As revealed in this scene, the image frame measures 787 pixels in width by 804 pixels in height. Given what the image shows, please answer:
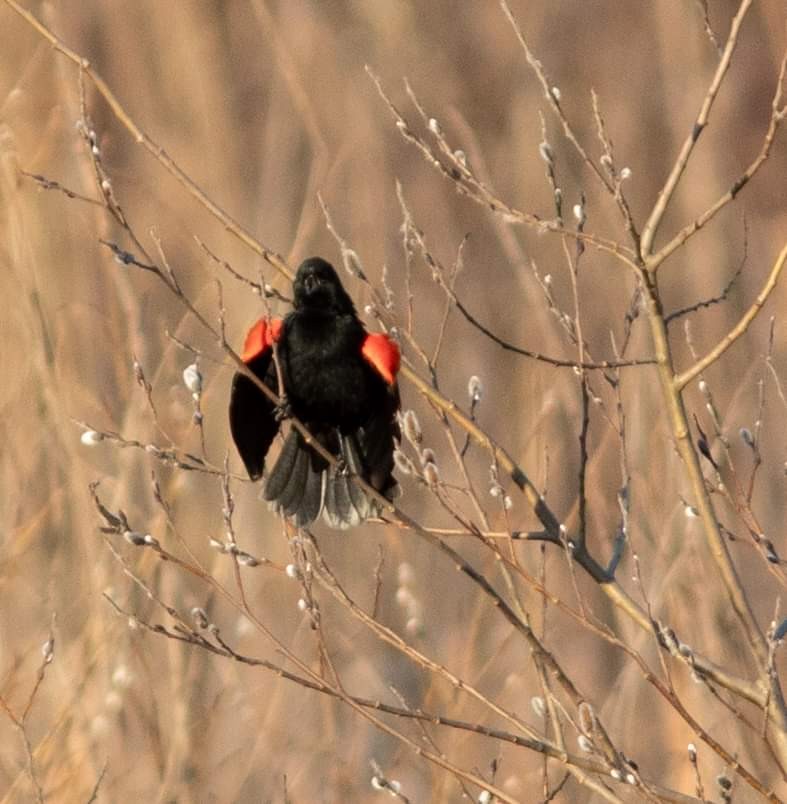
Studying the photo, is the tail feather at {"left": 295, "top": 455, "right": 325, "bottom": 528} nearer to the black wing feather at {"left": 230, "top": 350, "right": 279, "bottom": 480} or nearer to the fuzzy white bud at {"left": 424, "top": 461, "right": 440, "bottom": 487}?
the black wing feather at {"left": 230, "top": 350, "right": 279, "bottom": 480}

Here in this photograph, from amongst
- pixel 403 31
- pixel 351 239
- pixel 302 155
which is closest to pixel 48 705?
pixel 351 239

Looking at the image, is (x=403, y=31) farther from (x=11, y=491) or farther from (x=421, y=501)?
(x=11, y=491)

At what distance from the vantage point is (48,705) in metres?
3.76

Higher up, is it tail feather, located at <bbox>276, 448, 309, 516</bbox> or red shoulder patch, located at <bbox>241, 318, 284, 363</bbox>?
red shoulder patch, located at <bbox>241, 318, 284, 363</bbox>

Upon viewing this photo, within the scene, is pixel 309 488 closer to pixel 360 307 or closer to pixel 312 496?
pixel 312 496

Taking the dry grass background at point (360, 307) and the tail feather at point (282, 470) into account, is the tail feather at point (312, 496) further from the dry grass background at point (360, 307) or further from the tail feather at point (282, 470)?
the dry grass background at point (360, 307)

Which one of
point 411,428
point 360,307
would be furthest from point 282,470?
point 411,428

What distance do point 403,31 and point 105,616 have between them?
14.4ft

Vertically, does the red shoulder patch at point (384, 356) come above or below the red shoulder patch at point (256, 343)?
above

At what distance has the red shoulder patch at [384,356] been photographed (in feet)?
8.44

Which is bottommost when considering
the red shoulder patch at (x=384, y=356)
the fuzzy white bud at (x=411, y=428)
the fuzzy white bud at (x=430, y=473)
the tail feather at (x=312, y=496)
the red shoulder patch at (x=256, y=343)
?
the fuzzy white bud at (x=430, y=473)

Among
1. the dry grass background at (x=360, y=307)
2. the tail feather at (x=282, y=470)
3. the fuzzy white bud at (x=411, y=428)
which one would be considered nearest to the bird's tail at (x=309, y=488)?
the tail feather at (x=282, y=470)

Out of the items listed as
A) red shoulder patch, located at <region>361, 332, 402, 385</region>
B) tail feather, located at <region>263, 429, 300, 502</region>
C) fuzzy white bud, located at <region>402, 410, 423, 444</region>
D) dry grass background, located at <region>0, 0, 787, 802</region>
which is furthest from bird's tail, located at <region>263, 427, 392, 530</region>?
fuzzy white bud, located at <region>402, 410, 423, 444</region>

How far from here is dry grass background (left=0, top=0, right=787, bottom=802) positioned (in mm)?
3422
